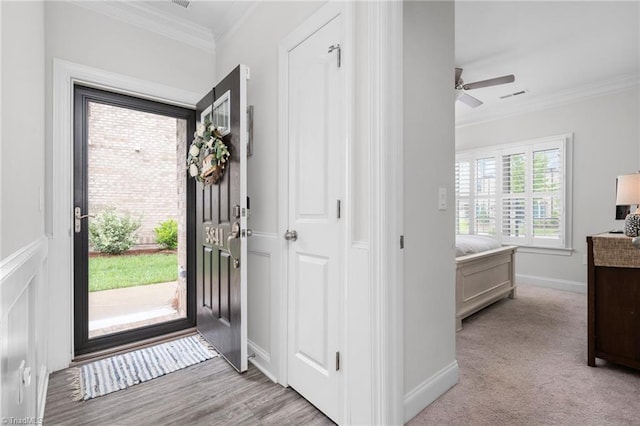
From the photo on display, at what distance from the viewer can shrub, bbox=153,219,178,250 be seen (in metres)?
3.27

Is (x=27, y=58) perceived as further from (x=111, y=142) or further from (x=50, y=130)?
(x=111, y=142)

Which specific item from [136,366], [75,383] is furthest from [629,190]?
[75,383]

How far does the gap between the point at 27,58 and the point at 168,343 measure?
7.05 feet

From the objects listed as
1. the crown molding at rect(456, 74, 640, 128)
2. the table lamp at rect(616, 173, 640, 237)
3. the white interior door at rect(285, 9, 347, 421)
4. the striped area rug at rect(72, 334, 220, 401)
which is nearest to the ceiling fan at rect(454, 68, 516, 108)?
the table lamp at rect(616, 173, 640, 237)

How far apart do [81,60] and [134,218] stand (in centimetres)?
161

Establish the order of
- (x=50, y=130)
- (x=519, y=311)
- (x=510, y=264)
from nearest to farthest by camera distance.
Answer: (x=50, y=130), (x=519, y=311), (x=510, y=264)

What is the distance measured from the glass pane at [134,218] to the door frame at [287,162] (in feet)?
4.78

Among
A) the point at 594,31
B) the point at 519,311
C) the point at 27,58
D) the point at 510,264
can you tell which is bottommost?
the point at 519,311

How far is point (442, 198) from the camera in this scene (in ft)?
5.90

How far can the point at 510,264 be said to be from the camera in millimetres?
3834

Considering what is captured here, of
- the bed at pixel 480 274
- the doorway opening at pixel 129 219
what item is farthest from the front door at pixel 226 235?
the bed at pixel 480 274

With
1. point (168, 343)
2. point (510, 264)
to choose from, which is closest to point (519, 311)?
point (510, 264)

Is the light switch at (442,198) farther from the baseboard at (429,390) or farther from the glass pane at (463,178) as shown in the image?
the glass pane at (463,178)

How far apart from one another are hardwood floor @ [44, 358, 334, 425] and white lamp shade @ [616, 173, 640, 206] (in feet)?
8.92
